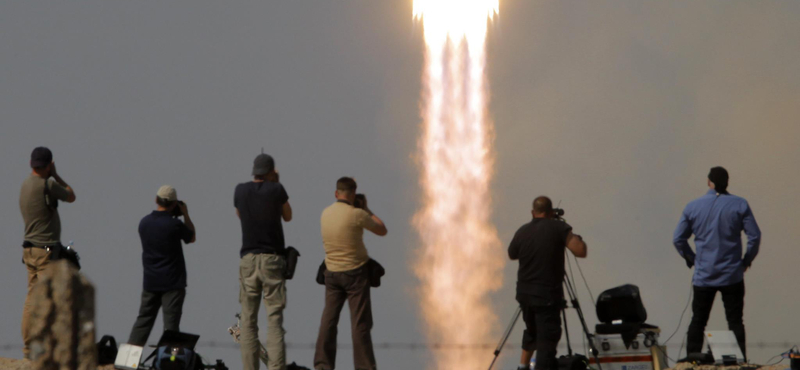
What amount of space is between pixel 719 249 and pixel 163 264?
5277 mm

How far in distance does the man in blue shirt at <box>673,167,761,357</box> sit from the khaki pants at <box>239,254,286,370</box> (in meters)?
4.05

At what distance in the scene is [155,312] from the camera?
9.33 metres

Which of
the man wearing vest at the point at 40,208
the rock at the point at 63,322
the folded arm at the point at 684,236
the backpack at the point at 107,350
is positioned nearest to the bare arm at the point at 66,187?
the man wearing vest at the point at 40,208

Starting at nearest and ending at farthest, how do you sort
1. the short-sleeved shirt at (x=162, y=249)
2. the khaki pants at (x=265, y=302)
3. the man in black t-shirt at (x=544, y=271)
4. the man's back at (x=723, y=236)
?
the khaki pants at (x=265, y=302)
the man in black t-shirt at (x=544, y=271)
the short-sleeved shirt at (x=162, y=249)
the man's back at (x=723, y=236)

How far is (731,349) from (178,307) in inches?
207

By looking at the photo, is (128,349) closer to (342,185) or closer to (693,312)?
(342,185)

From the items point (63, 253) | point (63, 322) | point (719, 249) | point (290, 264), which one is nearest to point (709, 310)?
point (719, 249)

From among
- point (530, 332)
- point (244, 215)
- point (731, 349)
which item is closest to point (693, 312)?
point (731, 349)

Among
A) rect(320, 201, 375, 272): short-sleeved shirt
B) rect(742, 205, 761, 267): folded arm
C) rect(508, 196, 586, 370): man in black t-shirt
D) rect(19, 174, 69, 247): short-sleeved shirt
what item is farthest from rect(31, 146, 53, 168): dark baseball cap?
rect(742, 205, 761, 267): folded arm

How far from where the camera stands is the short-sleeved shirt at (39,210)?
9.20 m

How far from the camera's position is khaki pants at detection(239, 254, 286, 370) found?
27.8 feet

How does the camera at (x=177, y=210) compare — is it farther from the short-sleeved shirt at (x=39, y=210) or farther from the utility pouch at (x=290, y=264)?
the utility pouch at (x=290, y=264)

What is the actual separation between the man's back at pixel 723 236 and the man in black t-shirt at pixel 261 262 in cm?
407

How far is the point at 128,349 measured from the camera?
8.96 m
